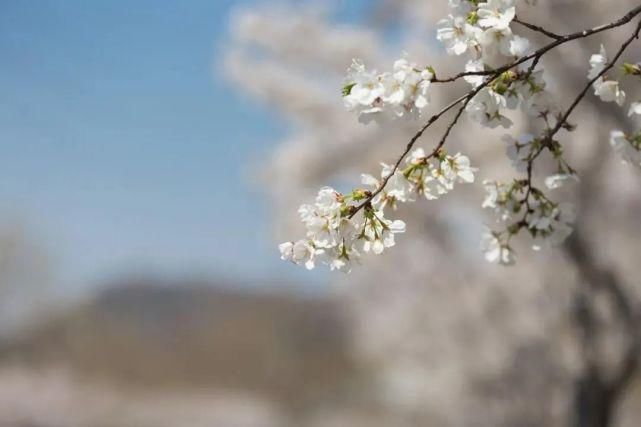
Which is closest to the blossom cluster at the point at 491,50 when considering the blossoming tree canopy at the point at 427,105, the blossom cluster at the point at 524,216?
the blossoming tree canopy at the point at 427,105

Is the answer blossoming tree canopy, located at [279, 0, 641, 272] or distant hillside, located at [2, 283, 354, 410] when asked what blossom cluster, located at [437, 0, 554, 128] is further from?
distant hillside, located at [2, 283, 354, 410]

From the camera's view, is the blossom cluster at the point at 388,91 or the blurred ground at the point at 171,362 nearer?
the blossom cluster at the point at 388,91

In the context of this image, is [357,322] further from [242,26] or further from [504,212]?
[504,212]

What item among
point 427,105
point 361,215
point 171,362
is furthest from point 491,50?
point 171,362

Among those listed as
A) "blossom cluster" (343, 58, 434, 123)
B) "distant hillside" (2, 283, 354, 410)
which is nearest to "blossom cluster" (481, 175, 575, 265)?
"blossom cluster" (343, 58, 434, 123)

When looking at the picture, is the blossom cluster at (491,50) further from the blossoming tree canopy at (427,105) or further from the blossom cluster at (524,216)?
the blossom cluster at (524,216)

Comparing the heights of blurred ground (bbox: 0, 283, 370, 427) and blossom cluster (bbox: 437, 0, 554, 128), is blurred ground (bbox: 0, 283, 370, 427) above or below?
above
